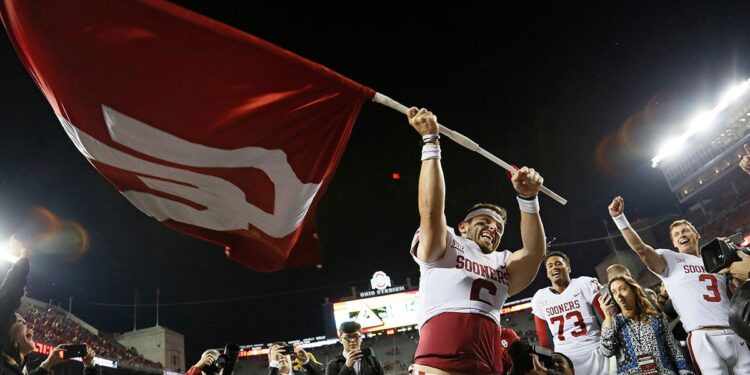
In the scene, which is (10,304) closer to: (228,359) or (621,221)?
(228,359)

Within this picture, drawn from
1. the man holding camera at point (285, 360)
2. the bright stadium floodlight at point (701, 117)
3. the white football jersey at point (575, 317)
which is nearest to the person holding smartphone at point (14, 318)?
the man holding camera at point (285, 360)

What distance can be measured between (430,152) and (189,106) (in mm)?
2627

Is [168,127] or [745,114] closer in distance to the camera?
[168,127]

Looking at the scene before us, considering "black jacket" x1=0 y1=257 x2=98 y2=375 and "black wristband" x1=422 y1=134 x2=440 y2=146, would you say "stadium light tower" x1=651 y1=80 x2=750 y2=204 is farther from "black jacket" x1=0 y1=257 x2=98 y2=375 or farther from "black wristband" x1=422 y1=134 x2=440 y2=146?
"black jacket" x1=0 y1=257 x2=98 y2=375

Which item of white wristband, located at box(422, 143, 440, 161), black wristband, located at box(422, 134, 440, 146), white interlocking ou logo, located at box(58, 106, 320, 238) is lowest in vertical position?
white wristband, located at box(422, 143, 440, 161)

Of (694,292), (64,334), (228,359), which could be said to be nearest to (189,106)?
(228,359)

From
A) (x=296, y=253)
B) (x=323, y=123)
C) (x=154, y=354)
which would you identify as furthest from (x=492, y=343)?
(x=154, y=354)

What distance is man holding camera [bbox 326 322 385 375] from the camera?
5.92 m

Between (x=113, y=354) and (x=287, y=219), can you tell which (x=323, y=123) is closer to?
(x=287, y=219)

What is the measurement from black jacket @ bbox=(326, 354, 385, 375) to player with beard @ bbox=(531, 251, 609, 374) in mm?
2437

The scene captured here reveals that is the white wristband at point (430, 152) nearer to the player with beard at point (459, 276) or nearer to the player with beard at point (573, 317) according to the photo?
the player with beard at point (459, 276)

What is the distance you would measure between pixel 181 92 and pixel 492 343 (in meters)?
3.53

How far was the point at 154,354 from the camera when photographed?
1975 inches

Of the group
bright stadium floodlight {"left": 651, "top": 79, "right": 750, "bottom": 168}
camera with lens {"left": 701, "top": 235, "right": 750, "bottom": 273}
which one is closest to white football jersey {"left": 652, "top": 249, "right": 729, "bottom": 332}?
camera with lens {"left": 701, "top": 235, "right": 750, "bottom": 273}
